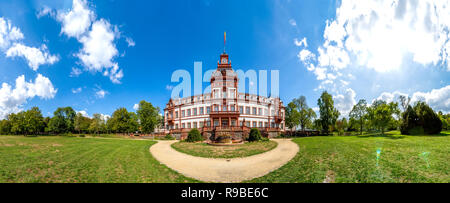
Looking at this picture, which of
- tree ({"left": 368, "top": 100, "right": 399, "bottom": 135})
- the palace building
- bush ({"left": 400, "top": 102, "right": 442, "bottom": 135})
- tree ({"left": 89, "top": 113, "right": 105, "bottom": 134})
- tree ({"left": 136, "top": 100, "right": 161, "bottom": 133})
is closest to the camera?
bush ({"left": 400, "top": 102, "right": 442, "bottom": 135})

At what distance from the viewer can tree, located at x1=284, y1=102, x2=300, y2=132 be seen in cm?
4531

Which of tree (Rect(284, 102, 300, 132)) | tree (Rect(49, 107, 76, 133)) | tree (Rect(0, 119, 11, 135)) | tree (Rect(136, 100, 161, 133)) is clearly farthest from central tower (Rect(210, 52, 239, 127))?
tree (Rect(0, 119, 11, 135))

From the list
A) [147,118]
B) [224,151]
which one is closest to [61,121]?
[147,118]

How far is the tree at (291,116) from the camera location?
4531cm

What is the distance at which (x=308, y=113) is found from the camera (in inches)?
1788

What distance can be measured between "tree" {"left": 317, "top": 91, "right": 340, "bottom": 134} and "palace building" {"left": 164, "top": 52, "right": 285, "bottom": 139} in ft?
33.3

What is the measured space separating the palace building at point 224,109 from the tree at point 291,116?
12.7 ft

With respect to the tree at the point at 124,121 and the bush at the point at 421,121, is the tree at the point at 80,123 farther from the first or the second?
the bush at the point at 421,121

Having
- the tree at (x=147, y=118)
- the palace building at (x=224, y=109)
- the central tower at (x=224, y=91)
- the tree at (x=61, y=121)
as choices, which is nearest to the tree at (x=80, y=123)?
the tree at (x=61, y=121)

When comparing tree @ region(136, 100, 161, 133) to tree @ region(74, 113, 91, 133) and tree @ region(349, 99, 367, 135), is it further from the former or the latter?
tree @ region(349, 99, 367, 135)

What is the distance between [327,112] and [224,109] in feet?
82.7

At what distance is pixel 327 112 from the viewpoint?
3712cm
